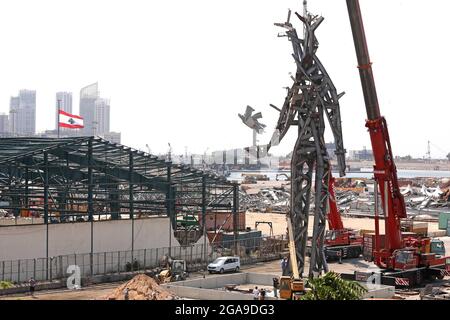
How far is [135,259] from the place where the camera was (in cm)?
4750

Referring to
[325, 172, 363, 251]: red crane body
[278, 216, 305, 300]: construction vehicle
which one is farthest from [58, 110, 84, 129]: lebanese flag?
[278, 216, 305, 300]: construction vehicle

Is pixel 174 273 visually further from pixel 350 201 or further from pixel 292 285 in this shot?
pixel 350 201

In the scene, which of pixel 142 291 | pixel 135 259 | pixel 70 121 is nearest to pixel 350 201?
pixel 70 121

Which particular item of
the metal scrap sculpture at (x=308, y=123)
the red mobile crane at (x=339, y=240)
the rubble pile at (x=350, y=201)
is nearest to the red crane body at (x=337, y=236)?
the red mobile crane at (x=339, y=240)

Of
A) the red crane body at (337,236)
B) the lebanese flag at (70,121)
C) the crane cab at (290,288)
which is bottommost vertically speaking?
the crane cab at (290,288)

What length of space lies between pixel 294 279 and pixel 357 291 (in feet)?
17.3

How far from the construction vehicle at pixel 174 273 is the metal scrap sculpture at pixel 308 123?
12.3m

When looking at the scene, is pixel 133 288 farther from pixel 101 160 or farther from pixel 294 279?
pixel 101 160

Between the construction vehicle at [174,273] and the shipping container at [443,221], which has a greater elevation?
the shipping container at [443,221]

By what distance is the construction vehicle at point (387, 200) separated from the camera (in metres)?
41.1

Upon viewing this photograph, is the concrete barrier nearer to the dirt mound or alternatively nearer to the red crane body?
the dirt mound

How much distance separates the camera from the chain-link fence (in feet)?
136

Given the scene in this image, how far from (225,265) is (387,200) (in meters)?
10.6

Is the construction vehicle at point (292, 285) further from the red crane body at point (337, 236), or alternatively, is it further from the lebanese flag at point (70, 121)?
the lebanese flag at point (70, 121)
